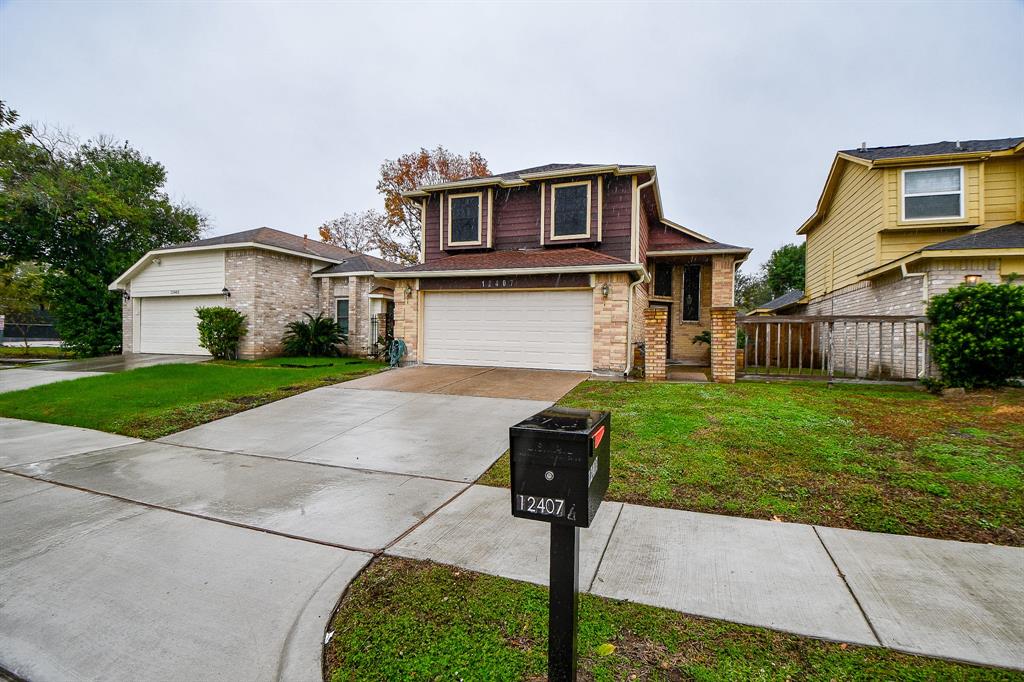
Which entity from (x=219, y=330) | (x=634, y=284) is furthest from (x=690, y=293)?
(x=219, y=330)

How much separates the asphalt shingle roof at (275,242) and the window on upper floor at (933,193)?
1818cm

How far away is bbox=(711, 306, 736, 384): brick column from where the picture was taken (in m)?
8.42

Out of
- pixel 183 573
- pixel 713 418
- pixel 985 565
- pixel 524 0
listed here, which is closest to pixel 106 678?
pixel 183 573

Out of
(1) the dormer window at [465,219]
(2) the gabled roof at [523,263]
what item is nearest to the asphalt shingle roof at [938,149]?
(2) the gabled roof at [523,263]

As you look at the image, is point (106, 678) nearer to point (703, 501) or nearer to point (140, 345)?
point (703, 501)

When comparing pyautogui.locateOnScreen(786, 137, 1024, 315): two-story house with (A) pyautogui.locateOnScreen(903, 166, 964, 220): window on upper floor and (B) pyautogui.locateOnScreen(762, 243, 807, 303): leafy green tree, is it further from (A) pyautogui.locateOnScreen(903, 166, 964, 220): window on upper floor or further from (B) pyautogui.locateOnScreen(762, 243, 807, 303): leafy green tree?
(B) pyautogui.locateOnScreen(762, 243, 807, 303): leafy green tree

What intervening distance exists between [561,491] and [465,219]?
39.1 feet

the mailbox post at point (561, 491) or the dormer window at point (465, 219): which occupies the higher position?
the dormer window at point (465, 219)

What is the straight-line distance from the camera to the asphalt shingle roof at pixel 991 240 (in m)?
8.24

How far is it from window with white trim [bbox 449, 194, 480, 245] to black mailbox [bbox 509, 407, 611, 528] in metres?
11.4

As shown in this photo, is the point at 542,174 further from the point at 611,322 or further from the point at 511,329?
the point at 611,322

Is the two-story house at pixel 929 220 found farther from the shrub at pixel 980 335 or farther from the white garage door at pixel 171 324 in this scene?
the white garage door at pixel 171 324

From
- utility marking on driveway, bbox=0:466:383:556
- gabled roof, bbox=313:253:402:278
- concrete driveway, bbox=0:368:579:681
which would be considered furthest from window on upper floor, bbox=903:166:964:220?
gabled roof, bbox=313:253:402:278

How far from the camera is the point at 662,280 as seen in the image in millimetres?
14898
